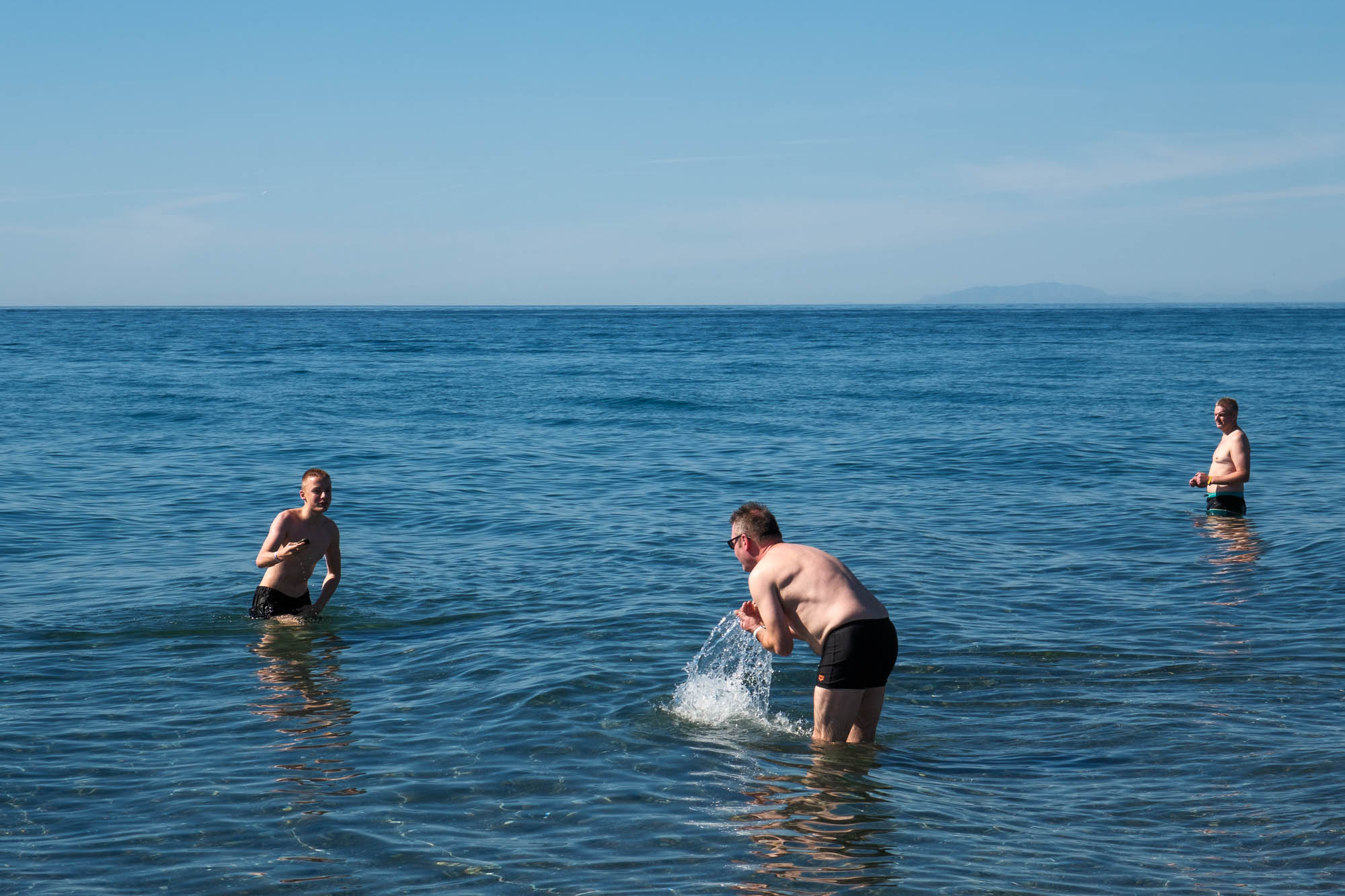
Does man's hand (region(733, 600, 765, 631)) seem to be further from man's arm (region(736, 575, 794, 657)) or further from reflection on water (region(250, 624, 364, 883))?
reflection on water (region(250, 624, 364, 883))

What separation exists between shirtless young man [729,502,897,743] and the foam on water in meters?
1.15

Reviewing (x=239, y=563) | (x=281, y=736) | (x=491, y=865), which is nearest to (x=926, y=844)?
(x=491, y=865)

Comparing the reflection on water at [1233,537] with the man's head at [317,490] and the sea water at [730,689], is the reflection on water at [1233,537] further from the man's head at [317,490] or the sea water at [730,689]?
the man's head at [317,490]

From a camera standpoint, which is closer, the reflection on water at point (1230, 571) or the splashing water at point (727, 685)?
the splashing water at point (727, 685)

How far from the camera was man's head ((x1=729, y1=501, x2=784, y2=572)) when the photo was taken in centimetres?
721

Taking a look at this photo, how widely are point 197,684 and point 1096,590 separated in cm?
875

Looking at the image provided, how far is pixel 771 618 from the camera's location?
7.05 metres

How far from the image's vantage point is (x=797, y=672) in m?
9.53

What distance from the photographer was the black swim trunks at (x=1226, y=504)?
15.5 meters

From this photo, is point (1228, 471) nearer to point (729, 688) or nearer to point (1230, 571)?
point (1230, 571)

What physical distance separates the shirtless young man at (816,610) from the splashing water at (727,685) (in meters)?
1.32

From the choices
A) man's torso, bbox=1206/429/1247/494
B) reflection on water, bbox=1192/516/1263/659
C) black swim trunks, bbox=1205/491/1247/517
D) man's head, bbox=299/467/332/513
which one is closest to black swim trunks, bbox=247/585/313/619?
man's head, bbox=299/467/332/513

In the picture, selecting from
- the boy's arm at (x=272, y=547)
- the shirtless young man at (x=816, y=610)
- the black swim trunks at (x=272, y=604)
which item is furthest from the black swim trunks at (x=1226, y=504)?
the boy's arm at (x=272, y=547)

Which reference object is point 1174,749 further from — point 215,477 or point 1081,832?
point 215,477
